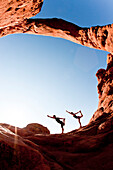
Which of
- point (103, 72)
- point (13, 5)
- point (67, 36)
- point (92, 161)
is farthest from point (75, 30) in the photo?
point (92, 161)

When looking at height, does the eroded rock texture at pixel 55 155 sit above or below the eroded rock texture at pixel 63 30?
below

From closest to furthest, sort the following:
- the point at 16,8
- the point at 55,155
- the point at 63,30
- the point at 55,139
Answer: the point at 55,155, the point at 16,8, the point at 55,139, the point at 63,30

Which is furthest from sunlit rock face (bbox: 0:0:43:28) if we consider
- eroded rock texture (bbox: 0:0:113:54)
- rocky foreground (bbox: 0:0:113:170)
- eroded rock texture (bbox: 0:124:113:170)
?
eroded rock texture (bbox: 0:124:113:170)

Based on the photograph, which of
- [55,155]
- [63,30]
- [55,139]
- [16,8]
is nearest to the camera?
Answer: [55,155]

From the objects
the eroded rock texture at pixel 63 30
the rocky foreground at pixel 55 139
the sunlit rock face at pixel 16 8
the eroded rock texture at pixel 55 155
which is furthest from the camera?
the eroded rock texture at pixel 63 30

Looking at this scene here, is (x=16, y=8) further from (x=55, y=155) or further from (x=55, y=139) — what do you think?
(x=55, y=139)

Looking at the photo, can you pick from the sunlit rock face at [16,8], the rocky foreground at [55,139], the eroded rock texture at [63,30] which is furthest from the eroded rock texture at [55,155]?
the eroded rock texture at [63,30]

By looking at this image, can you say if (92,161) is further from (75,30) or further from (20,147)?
(75,30)

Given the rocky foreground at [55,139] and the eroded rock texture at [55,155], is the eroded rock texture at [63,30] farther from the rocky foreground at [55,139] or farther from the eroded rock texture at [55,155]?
the eroded rock texture at [55,155]

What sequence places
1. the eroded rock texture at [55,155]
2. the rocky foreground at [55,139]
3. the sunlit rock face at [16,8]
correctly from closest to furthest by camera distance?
the eroded rock texture at [55,155], the rocky foreground at [55,139], the sunlit rock face at [16,8]

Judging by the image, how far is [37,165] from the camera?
13.0ft

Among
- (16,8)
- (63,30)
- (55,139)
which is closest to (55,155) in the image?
(55,139)

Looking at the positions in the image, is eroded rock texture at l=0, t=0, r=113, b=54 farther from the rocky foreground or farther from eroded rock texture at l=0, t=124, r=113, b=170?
eroded rock texture at l=0, t=124, r=113, b=170

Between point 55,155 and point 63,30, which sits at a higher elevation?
point 63,30
